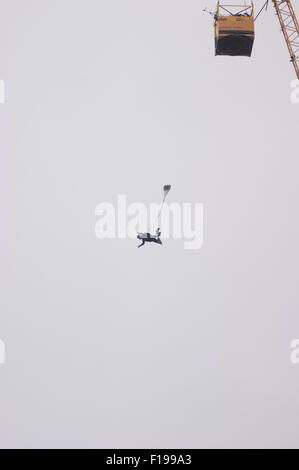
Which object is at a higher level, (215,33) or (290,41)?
(290,41)

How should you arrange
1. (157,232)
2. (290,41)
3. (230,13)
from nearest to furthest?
(157,232)
(230,13)
(290,41)
